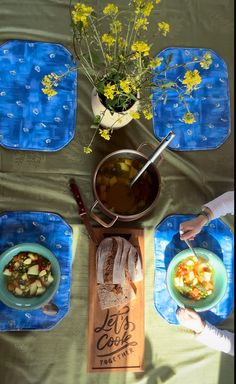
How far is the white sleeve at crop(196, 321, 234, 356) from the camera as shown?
1.05 m

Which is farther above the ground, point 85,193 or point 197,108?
point 197,108

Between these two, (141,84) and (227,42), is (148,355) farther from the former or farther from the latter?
(227,42)

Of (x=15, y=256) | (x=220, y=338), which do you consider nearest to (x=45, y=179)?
(x=15, y=256)

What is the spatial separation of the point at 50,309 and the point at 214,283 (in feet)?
1.34

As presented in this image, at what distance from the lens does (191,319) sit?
1.04 metres

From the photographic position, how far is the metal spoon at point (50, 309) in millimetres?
1018

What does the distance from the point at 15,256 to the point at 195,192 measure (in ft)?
1.61

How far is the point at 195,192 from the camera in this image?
1.15m

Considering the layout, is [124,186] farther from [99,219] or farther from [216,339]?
[216,339]

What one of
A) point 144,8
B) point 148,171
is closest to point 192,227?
point 148,171

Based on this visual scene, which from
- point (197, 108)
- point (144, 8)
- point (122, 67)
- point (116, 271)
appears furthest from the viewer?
point (197, 108)

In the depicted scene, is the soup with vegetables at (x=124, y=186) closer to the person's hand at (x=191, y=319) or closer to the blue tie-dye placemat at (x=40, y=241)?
the blue tie-dye placemat at (x=40, y=241)

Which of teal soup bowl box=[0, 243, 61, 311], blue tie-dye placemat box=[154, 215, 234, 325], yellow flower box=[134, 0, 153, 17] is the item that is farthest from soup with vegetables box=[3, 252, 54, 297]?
yellow flower box=[134, 0, 153, 17]

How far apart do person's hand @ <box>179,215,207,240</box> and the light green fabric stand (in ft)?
0.23
